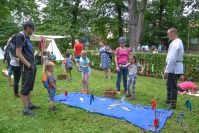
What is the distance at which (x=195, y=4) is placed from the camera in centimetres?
2475

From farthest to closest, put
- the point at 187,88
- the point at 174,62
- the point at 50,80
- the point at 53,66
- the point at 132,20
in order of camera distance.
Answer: the point at 132,20 < the point at 187,88 < the point at 174,62 < the point at 53,66 < the point at 50,80

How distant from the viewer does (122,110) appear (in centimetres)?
546

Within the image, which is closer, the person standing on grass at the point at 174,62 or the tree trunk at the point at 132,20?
the person standing on grass at the point at 174,62

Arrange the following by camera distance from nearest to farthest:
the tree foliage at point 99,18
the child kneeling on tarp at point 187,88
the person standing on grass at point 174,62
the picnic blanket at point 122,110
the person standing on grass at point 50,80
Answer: the picnic blanket at point 122,110 < the person standing on grass at point 50,80 < the person standing on grass at point 174,62 < the child kneeling on tarp at point 187,88 < the tree foliage at point 99,18

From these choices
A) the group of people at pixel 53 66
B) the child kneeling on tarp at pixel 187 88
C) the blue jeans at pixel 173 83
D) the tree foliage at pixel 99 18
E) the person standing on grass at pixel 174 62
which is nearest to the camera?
the group of people at pixel 53 66

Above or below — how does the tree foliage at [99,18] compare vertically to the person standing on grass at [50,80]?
above

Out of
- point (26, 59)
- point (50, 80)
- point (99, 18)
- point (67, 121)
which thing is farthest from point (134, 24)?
point (99, 18)

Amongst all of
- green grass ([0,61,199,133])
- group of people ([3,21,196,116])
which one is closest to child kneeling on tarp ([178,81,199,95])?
green grass ([0,61,199,133])

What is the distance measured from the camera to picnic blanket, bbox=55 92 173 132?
471 centimetres

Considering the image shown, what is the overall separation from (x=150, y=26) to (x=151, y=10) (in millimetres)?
2340

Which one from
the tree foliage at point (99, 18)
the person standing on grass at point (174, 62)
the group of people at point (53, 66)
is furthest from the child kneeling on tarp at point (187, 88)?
the tree foliage at point (99, 18)

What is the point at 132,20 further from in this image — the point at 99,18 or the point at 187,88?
the point at 99,18

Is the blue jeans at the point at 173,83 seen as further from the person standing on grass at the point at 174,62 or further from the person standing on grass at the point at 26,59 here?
the person standing on grass at the point at 26,59

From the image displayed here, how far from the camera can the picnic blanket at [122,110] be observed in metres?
4.71
